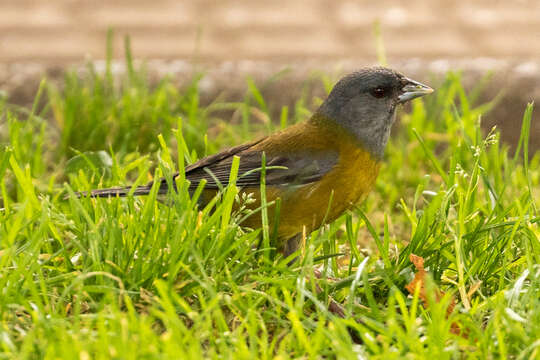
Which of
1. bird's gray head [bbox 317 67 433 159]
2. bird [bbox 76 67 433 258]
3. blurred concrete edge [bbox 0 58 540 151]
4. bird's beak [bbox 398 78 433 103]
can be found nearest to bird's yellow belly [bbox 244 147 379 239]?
bird [bbox 76 67 433 258]

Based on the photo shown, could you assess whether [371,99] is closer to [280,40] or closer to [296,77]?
[296,77]

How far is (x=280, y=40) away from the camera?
6887 millimetres

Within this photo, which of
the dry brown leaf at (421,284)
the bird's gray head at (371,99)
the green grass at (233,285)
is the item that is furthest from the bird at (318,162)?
the dry brown leaf at (421,284)

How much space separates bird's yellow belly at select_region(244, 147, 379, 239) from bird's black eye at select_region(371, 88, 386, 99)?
1.54 feet

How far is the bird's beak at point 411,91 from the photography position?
13.8 feet

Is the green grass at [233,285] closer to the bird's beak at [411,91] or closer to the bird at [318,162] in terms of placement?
the bird at [318,162]

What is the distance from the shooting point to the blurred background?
6098 mm

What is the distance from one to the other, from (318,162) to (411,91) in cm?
69

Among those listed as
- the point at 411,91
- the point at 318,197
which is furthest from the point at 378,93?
the point at 318,197

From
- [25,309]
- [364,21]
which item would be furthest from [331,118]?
[364,21]

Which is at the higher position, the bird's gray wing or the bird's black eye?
the bird's black eye

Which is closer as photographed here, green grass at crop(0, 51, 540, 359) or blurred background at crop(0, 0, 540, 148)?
green grass at crop(0, 51, 540, 359)

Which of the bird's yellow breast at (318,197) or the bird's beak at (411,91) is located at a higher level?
the bird's beak at (411,91)

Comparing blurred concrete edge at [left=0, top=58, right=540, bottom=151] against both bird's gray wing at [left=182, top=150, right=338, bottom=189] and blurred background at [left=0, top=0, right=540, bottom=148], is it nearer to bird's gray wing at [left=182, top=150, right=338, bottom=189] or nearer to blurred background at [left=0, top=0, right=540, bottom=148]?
blurred background at [left=0, top=0, right=540, bottom=148]
